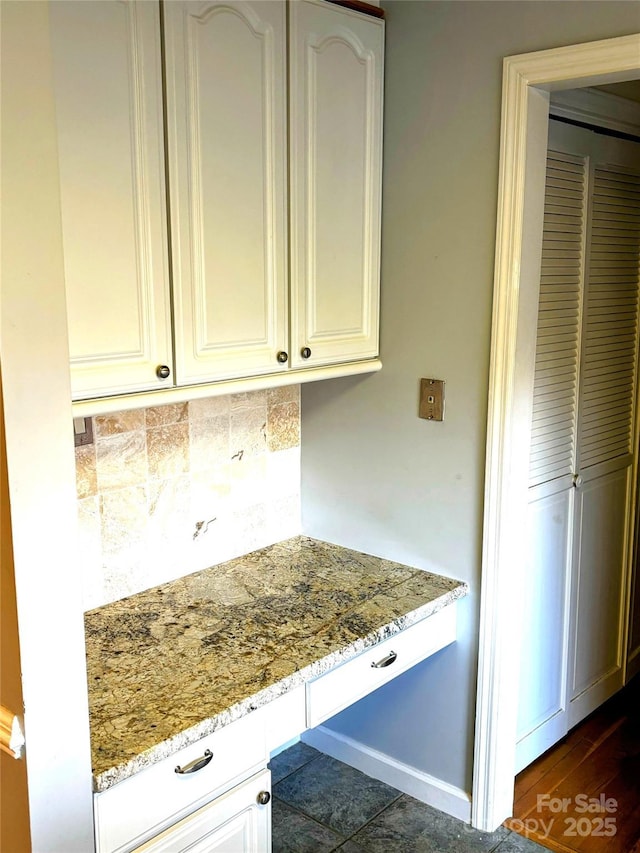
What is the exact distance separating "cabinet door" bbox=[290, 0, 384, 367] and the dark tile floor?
134 cm

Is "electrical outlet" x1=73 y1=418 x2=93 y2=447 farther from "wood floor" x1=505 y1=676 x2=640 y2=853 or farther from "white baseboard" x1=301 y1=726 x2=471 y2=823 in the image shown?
"wood floor" x1=505 y1=676 x2=640 y2=853

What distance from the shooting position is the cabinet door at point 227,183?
1.70 m

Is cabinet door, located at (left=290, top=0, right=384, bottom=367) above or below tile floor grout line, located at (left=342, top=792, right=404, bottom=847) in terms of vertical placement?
above

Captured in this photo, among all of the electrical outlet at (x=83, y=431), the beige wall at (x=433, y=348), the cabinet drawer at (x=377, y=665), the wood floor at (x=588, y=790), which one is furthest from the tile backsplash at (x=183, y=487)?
the wood floor at (x=588, y=790)

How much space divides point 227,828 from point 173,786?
0.20m

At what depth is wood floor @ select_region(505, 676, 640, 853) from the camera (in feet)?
7.53

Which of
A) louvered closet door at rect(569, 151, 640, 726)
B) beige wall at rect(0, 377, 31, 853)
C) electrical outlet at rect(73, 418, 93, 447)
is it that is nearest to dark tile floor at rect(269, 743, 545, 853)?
louvered closet door at rect(569, 151, 640, 726)

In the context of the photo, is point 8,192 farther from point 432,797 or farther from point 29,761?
point 432,797

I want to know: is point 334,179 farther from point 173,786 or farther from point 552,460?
point 173,786

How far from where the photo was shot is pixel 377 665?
2049mm

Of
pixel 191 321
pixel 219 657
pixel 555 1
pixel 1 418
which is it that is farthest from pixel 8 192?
pixel 555 1

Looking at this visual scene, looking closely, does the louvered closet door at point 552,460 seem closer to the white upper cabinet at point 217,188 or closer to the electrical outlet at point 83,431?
the white upper cabinet at point 217,188

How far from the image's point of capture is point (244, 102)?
5.98ft

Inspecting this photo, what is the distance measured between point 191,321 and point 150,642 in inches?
29.9
